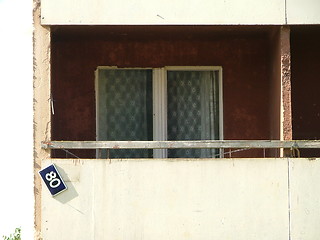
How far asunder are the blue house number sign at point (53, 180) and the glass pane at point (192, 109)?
225 cm

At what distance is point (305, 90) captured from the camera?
1098 centimetres

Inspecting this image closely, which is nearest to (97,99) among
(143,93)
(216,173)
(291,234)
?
(143,93)

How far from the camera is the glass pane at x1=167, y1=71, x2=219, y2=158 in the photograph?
11008mm

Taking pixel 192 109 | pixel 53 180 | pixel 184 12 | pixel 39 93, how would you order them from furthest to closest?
pixel 192 109 → pixel 184 12 → pixel 39 93 → pixel 53 180

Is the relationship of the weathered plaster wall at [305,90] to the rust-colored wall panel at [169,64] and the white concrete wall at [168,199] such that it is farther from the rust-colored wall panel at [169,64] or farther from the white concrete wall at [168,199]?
the white concrete wall at [168,199]

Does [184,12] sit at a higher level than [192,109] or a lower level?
higher

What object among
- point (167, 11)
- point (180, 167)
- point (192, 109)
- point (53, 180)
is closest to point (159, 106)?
point (192, 109)

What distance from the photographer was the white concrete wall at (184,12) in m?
9.42

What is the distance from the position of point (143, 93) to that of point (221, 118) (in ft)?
3.56

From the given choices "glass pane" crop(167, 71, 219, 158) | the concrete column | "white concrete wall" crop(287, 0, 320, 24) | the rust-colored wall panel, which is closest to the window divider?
"glass pane" crop(167, 71, 219, 158)

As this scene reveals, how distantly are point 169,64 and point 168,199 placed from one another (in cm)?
245

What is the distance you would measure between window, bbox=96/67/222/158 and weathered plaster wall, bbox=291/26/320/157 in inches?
39.3

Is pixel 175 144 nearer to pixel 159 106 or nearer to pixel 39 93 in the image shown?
pixel 39 93

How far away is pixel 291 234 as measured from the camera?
360 inches
